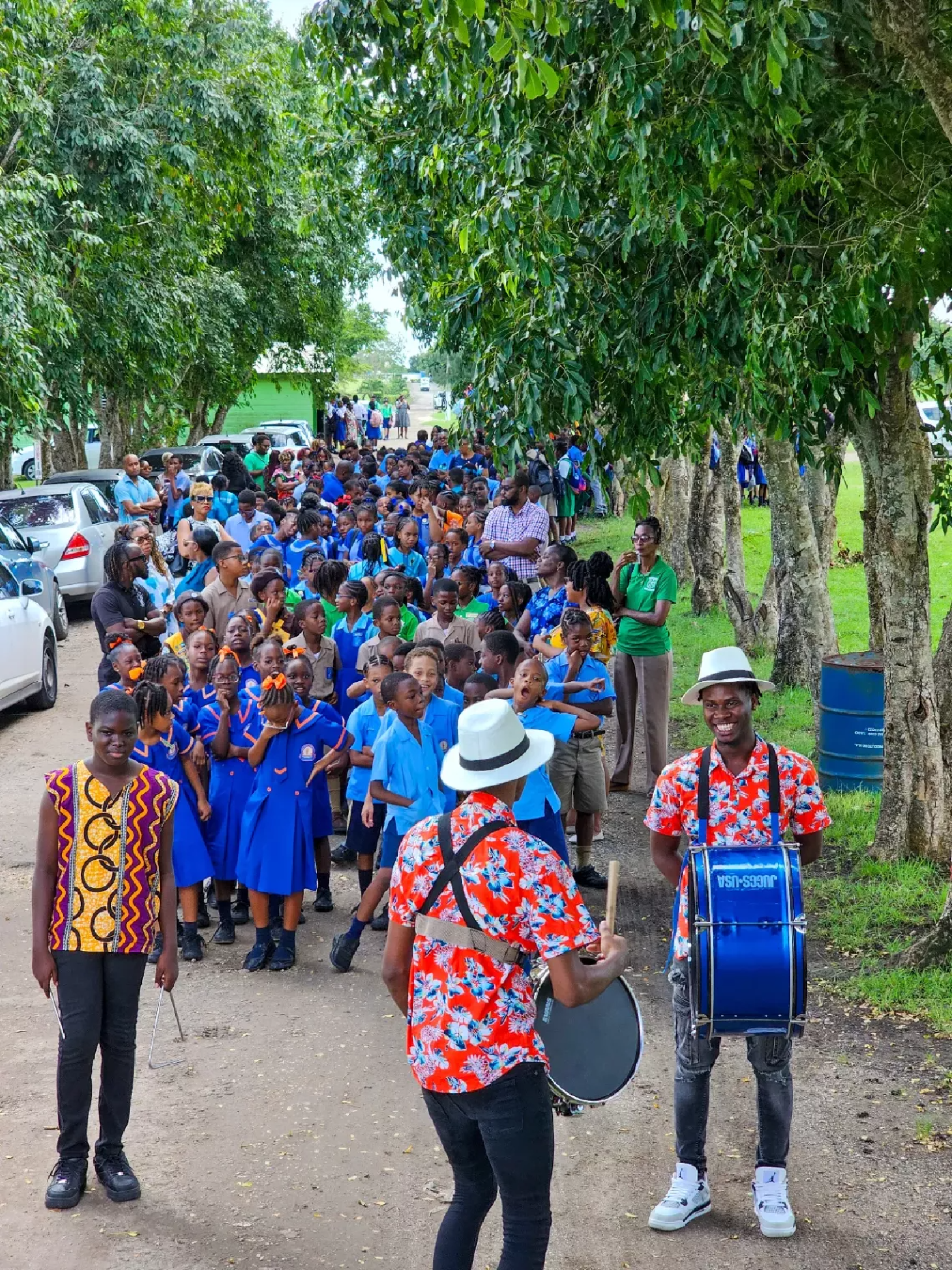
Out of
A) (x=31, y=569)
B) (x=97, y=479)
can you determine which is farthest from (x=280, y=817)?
(x=97, y=479)

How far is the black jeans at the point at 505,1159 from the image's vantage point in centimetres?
388

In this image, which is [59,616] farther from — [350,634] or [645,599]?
[645,599]

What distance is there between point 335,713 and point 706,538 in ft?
36.5

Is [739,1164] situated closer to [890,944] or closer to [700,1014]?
[700,1014]

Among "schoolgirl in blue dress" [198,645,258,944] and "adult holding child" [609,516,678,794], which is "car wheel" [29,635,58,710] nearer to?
"adult holding child" [609,516,678,794]

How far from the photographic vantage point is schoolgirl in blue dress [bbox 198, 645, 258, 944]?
8125mm

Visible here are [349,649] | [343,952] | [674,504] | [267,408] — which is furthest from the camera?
[267,408]

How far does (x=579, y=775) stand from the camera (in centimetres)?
888

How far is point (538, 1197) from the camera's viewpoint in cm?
392

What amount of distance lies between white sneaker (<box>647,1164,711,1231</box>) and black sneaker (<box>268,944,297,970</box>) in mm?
3001

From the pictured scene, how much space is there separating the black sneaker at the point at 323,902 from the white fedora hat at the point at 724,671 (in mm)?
3912

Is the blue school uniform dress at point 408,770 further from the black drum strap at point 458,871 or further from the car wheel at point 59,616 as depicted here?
the car wheel at point 59,616

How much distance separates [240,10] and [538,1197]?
25393mm

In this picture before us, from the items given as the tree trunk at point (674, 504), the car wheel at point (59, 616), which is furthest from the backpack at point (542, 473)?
the car wheel at point (59, 616)
